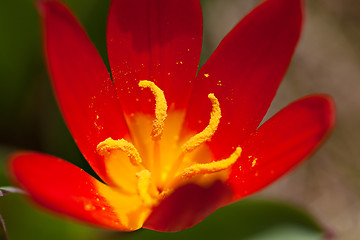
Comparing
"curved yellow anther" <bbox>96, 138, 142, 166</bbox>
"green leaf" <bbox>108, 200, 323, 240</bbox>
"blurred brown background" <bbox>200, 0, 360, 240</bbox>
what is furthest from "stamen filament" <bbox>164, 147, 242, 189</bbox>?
"blurred brown background" <bbox>200, 0, 360, 240</bbox>

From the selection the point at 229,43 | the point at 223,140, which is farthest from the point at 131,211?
the point at 229,43

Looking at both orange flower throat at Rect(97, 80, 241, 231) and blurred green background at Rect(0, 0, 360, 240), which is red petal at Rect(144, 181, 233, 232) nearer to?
orange flower throat at Rect(97, 80, 241, 231)

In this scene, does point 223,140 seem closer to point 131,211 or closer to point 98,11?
point 131,211

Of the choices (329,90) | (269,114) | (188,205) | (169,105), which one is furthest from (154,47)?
(329,90)

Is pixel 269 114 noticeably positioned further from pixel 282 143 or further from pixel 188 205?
pixel 188 205

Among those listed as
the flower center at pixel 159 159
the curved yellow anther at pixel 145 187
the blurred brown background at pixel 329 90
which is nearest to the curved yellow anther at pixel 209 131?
the flower center at pixel 159 159

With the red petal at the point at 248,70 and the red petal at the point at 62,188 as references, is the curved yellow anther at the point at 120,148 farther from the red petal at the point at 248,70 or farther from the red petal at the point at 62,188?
the red petal at the point at 248,70
